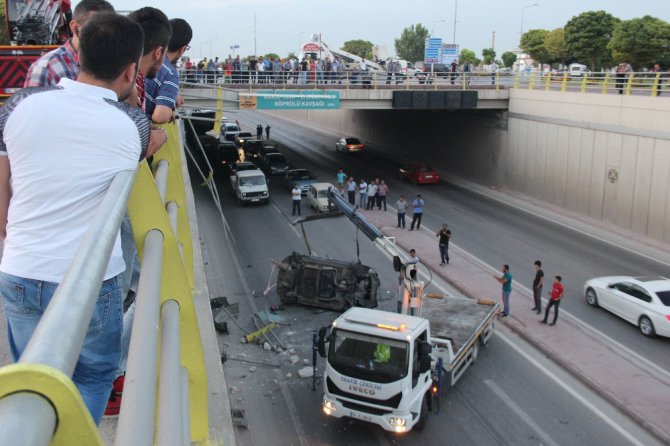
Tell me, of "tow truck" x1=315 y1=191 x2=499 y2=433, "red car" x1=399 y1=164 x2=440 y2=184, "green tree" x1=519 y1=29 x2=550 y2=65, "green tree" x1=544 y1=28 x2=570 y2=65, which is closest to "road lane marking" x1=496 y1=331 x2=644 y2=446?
"tow truck" x1=315 y1=191 x2=499 y2=433

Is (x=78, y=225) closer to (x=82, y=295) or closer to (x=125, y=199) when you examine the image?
(x=125, y=199)

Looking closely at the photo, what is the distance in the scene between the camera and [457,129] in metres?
41.8

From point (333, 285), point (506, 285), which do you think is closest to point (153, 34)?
point (333, 285)

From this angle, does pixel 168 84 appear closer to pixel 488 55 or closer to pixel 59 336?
pixel 59 336

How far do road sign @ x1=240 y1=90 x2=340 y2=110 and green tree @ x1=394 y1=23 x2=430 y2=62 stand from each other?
82008 millimetres

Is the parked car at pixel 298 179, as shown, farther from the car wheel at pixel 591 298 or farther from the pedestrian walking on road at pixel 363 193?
the car wheel at pixel 591 298

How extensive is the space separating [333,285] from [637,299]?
848 cm

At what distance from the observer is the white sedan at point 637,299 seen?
1692 cm

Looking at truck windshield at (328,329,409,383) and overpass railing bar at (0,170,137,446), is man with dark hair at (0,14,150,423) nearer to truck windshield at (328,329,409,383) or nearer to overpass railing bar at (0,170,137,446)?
overpass railing bar at (0,170,137,446)

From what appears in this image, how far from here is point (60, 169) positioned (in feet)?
6.81

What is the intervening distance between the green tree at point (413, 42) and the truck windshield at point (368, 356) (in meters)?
105

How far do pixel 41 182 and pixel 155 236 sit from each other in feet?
1.46

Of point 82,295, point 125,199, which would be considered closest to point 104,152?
point 125,199

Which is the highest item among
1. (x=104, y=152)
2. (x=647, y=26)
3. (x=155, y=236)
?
(x=647, y=26)
